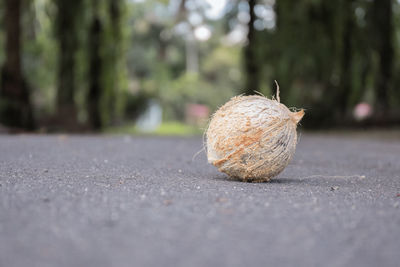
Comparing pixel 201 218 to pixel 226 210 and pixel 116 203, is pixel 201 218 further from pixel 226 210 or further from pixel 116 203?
pixel 116 203

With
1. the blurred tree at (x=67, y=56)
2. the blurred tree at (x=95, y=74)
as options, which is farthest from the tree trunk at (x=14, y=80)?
the blurred tree at (x=95, y=74)

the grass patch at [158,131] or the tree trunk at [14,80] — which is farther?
the grass patch at [158,131]

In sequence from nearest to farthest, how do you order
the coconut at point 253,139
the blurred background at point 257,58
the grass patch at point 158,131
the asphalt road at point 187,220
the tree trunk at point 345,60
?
the asphalt road at point 187,220 < the coconut at point 253,139 < the blurred background at point 257,58 < the tree trunk at point 345,60 < the grass patch at point 158,131

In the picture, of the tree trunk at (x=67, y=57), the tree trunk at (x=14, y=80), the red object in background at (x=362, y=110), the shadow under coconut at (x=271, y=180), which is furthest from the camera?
the red object in background at (x=362, y=110)

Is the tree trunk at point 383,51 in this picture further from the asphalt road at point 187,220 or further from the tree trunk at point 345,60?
the asphalt road at point 187,220

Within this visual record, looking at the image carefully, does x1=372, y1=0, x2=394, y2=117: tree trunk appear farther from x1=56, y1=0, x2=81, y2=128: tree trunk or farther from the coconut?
the coconut

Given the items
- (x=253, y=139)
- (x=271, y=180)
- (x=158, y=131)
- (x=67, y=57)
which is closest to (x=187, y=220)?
(x=253, y=139)

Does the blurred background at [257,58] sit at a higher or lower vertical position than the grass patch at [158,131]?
higher

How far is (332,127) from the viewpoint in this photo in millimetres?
16297

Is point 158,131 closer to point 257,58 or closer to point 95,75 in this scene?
point 95,75

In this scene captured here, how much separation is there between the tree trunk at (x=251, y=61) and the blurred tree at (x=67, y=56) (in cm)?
586

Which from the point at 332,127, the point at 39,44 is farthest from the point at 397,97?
the point at 39,44

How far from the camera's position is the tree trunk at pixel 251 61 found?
16062mm

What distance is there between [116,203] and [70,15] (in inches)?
559
